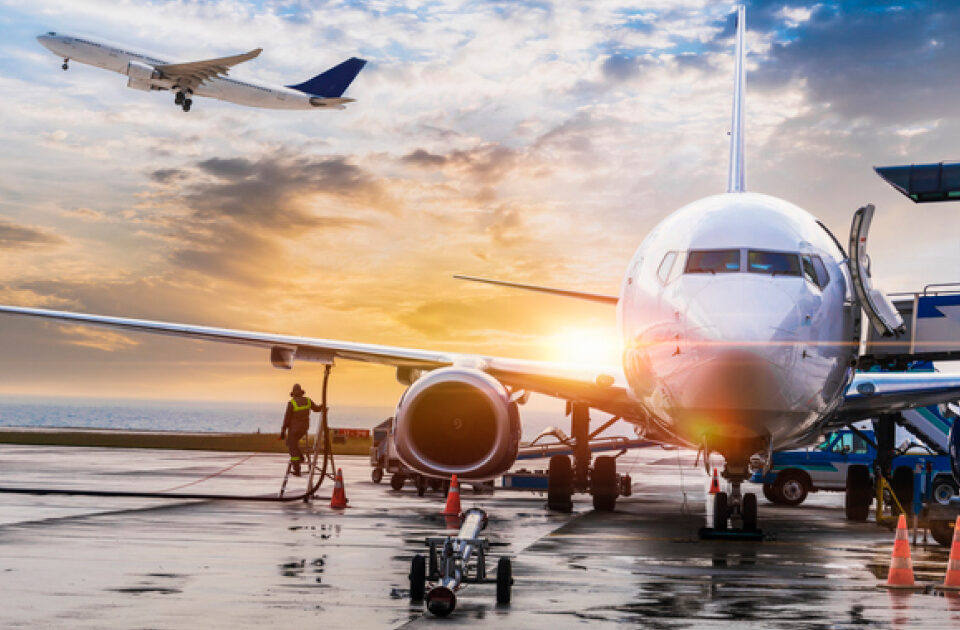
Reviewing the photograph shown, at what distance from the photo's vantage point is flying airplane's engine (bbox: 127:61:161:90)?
62188 millimetres

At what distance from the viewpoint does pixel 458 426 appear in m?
13.0

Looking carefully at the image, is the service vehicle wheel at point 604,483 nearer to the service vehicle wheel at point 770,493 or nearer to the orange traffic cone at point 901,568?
the service vehicle wheel at point 770,493

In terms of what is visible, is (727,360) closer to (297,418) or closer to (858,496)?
(858,496)

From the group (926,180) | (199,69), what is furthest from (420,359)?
(199,69)

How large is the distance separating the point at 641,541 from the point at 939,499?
1007cm

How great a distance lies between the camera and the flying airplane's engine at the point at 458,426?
12.8 m

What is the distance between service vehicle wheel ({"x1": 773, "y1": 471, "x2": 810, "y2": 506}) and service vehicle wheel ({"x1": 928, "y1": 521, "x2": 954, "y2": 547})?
851cm

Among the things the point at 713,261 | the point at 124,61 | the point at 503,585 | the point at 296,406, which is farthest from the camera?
the point at 124,61

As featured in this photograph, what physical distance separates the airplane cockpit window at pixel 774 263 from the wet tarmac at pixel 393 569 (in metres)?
2.94

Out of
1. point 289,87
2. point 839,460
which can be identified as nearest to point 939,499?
point 839,460

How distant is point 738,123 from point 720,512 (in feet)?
21.1

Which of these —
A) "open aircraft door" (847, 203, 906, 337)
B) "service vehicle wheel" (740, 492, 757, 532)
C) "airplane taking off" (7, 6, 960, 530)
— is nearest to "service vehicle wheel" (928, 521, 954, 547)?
"airplane taking off" (7, 6, 960, 530)

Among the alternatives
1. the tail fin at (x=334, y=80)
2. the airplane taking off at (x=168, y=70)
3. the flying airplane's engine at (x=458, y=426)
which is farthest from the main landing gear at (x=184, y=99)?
the flying airplane's engine at (x=458, y=426)

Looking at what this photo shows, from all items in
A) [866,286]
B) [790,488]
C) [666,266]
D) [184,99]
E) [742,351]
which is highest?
[184,99]
